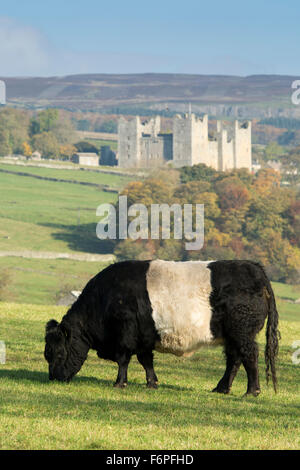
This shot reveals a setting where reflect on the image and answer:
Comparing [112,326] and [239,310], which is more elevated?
[239,310]

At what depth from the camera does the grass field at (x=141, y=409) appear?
777 centimetres

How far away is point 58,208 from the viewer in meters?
128

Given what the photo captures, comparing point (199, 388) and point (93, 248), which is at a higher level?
point (199, 388)

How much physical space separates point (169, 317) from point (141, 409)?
151 cm

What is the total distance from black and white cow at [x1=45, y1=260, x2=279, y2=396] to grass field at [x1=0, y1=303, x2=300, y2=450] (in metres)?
0.45

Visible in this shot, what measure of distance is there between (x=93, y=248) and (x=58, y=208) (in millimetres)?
21730

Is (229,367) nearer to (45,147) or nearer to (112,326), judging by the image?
(112,326)

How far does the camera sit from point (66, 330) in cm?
1124

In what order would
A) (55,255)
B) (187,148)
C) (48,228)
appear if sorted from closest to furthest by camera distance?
(55,255), (48,228), (187,148)

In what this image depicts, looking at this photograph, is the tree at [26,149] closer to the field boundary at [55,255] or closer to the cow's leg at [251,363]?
the field boundary at [55,255]

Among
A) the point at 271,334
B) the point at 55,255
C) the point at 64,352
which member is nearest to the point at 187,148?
the point at 55,255

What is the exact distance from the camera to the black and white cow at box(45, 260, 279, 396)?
418 inches
